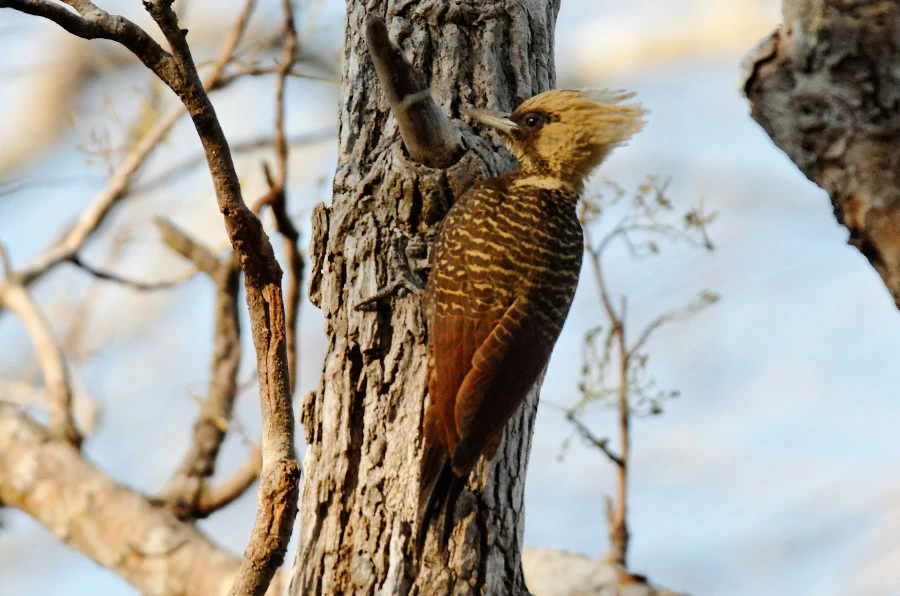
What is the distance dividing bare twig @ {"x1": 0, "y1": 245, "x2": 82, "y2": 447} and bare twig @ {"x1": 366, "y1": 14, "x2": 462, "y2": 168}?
3.81m

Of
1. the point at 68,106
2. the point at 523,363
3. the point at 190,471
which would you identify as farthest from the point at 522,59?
the point at 68,106

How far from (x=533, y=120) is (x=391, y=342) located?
3.46 ft

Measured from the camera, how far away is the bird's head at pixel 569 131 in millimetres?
3699

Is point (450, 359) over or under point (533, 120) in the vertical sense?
under

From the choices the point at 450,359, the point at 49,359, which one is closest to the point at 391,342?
the point at 450,359

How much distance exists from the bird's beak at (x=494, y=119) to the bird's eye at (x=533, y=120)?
0.05 m

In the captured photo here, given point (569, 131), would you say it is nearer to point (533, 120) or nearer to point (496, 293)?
point (533, 120)

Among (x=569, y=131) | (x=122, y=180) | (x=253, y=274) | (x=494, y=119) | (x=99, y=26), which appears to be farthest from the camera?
(x=122, y=180)

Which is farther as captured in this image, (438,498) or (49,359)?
(49,359)

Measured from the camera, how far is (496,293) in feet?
11.0

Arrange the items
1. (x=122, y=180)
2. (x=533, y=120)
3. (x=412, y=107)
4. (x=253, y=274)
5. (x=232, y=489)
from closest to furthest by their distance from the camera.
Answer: (x=253, y=274)
(x=412, y=107)
(x=533, y=120)
(x=232, y=489)
(x=122, y=180)

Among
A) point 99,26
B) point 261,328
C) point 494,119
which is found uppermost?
point 494,119

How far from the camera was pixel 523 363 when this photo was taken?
324 cm

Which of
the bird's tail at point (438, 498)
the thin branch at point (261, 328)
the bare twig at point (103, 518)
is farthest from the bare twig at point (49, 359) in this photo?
the bird's tail at point (438, 498)
